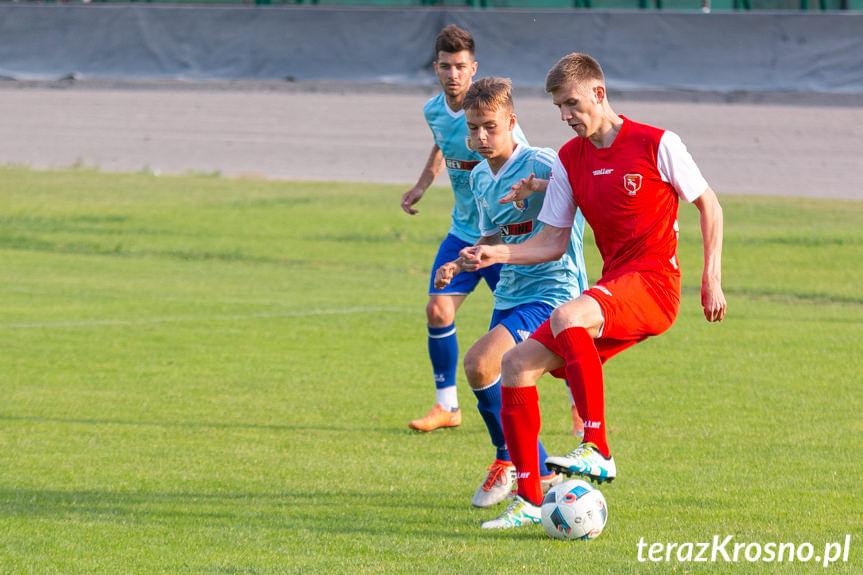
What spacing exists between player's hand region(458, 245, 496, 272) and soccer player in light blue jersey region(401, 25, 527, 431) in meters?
1.86

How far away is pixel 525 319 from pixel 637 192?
0.99m

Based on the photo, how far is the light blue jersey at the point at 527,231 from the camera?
6.10 m

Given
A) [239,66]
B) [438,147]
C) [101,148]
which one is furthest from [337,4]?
[438,147]

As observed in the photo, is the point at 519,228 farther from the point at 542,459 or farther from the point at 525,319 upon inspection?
the point at 542,459

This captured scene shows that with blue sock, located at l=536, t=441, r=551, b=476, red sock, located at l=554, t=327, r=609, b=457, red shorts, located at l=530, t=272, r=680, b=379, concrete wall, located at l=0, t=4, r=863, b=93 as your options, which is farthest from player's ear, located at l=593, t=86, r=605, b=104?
concrete wall, located at l=0, t=4, r=863, b=93

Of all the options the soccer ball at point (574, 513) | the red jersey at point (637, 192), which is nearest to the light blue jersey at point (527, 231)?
the red jersey at point (637, 192)

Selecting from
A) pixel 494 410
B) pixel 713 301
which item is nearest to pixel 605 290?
pixel 713 301

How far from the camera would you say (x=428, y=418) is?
305 inches

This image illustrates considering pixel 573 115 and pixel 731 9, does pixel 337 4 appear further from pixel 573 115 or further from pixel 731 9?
pixel 573 115

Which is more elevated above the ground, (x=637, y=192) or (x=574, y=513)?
(x=637, y=192)

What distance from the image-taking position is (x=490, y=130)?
5.88m

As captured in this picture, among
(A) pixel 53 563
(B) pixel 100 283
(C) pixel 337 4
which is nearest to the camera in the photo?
(A) pixel 53 563

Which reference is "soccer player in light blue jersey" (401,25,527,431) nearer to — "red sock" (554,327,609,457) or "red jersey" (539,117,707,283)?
"red jersey" (539,117,707,283)

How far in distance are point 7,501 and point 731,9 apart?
74.8ft
